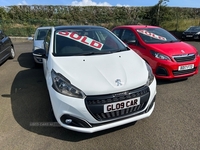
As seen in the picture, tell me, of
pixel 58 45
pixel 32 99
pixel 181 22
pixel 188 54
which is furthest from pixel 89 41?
pixel 181 22

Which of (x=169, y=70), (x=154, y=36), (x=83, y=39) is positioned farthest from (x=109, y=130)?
(x=154, y=36)

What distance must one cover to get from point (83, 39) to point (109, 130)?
179 centimetres

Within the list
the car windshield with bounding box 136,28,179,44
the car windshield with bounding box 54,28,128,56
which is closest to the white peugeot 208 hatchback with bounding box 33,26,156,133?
the car windshield with bounding box 54,28,128,56

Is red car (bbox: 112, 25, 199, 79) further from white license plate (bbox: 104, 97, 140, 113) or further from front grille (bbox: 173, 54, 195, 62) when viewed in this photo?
white license plate (bbox: 104, 97, 140, 113)

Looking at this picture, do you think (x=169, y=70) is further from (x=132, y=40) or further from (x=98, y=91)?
(x=98, y=91)

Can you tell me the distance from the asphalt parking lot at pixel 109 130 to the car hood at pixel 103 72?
745mm

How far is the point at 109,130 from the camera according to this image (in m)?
2.66

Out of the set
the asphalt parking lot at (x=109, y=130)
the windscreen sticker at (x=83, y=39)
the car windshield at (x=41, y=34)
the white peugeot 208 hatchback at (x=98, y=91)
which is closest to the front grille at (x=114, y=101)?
the white peugeot 208 hatchback at (x=98, y=91)

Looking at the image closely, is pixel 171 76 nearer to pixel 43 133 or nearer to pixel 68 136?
pixel 68 136

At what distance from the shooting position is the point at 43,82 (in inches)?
190

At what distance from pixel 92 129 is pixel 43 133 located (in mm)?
869

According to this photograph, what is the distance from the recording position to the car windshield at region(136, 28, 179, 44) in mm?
5027

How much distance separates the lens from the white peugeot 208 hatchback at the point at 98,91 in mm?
2211

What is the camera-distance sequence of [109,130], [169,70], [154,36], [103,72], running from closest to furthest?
[103,72], [109,130], [169,70], [154,36]
